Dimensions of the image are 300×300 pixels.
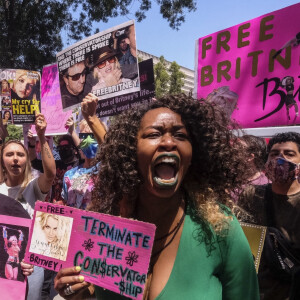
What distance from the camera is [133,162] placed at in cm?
153

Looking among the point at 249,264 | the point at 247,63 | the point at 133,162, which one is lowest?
the point at 249,264

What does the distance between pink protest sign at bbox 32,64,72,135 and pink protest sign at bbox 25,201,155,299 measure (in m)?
3.32

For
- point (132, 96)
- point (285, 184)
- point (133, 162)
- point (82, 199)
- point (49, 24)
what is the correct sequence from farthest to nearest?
point (49, 24) → point (132, 96) → point (82, 199) → point (285, 184) → point (133, 162)

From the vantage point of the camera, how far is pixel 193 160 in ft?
5.14

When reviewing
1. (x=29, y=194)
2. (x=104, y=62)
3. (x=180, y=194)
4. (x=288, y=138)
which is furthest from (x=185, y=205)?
(x=104, y=62)

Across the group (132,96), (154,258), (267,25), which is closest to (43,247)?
(154,258)

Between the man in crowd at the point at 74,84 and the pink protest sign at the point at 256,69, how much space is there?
1.05 m

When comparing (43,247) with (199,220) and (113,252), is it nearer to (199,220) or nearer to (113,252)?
(113,252)

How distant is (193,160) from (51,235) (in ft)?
2.10

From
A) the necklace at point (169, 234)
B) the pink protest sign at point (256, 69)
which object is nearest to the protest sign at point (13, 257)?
the necklace at point (169, 234)

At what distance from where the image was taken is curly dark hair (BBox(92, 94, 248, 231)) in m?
1.51

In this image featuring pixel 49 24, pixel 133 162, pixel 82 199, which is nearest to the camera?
pixel 133 162

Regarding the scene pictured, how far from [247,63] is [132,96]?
1.00m

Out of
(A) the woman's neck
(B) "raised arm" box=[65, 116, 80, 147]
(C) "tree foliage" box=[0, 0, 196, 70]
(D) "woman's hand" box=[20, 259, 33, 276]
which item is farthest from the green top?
(C) "tree foliage" box=[0, 0, 196, 70]
